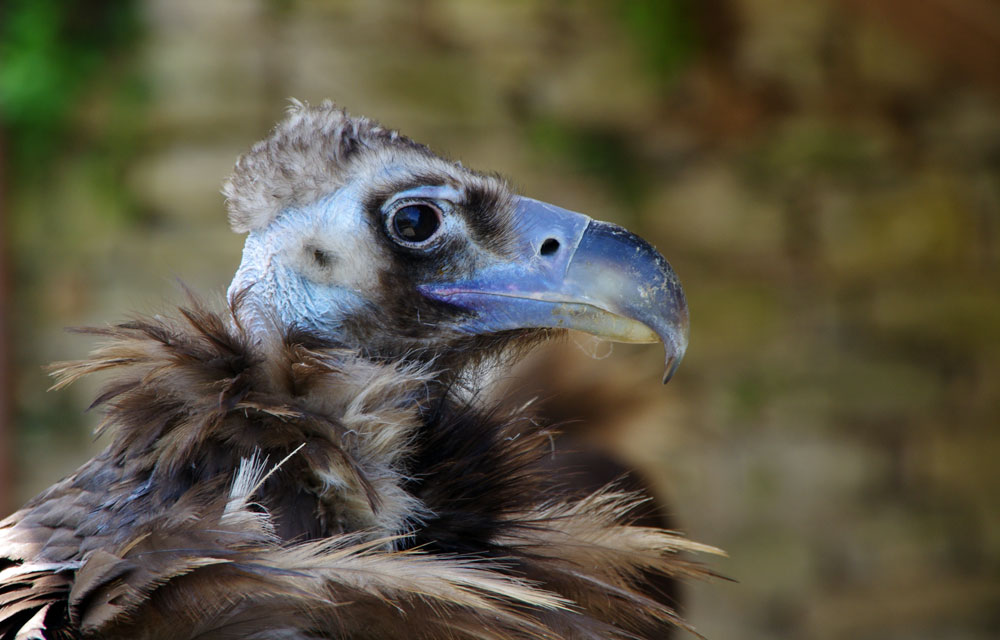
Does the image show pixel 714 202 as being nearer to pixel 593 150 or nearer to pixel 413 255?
pixel 593 150

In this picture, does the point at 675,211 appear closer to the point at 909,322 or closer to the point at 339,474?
the point at 909,322

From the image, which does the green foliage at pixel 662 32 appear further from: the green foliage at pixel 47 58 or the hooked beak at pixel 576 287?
the hooked beak at pixel 576 287

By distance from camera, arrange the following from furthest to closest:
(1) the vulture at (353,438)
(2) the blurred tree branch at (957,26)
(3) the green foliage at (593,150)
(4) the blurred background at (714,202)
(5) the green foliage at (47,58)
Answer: (3) the green foliage at (593,150) → (4) the blurred background at (714,202) → (5) the green foliage at (47,58) → (2) the blurred tree branch at (957,26) → (1) the vulture at (353,438)

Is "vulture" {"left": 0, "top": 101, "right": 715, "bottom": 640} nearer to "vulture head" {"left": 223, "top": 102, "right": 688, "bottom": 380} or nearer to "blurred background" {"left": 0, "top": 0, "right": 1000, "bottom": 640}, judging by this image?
"vulture head" {"left": 223, "top": 102, "right": 688, "bottom": 380}


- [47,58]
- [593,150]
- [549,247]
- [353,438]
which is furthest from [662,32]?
[353,438]

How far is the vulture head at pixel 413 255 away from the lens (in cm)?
144

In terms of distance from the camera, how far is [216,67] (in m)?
4.15

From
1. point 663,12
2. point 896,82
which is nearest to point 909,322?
point 896,82

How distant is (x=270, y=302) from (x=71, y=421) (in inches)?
121

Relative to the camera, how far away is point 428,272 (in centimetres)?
148

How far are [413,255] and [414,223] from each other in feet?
0.15

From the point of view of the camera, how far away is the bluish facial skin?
57.2 inches

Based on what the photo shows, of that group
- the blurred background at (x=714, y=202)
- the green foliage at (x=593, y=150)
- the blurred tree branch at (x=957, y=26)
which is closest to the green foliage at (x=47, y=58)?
the blurred background at (x=714, y=202)

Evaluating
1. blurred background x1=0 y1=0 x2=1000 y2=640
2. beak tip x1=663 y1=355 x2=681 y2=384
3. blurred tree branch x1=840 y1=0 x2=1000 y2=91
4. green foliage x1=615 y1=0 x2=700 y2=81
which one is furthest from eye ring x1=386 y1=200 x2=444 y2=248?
green foliage x1=615 y1=0 x2=700 y2=81
